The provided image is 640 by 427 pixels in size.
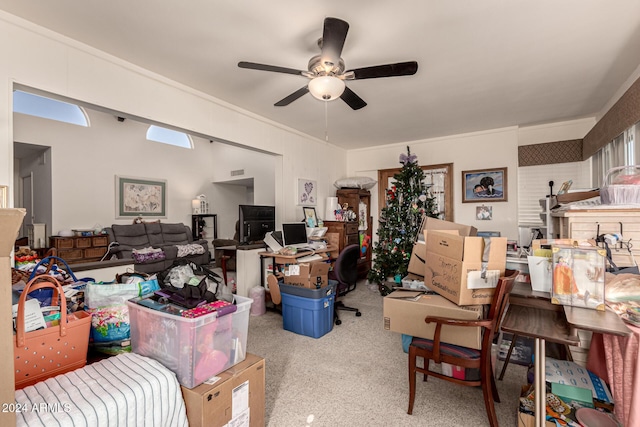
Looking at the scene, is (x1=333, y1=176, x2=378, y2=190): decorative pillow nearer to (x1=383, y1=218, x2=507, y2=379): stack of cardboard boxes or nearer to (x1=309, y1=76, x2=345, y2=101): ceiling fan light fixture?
Answer: (x1=309, y1=76, x2=345, y2=101): ceiling fan light fixture

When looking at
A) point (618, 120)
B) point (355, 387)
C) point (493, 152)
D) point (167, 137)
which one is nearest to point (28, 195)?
point (167, 137)

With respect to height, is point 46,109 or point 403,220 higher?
point 46,109

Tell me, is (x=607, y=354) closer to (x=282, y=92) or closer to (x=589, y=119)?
(x=282, y=92)

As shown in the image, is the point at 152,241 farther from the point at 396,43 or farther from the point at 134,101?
the point at 396,43

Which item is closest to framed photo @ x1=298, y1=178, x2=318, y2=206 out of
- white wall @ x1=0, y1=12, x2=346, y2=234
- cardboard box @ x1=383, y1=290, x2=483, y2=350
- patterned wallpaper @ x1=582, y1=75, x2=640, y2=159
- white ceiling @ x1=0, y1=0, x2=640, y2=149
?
white wall @ x1=0, y1=12, x2=346, y2=234

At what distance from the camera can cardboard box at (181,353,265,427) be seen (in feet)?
4.20

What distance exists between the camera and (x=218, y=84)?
10.1 feet

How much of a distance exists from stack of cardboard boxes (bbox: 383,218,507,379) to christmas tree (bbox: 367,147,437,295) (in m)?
2.60

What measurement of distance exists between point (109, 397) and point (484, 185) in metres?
5.09

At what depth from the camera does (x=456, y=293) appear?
74.4 inches

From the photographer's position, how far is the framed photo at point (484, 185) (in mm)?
4562

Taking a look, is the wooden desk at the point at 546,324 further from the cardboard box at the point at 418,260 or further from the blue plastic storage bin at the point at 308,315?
the blue plastic storage bin at the point at 308,315

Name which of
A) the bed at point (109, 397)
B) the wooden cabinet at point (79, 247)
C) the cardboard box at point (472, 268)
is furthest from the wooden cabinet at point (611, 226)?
the wooden cabinet at point (79, 247)

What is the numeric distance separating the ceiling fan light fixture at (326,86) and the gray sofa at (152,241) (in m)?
4.19
